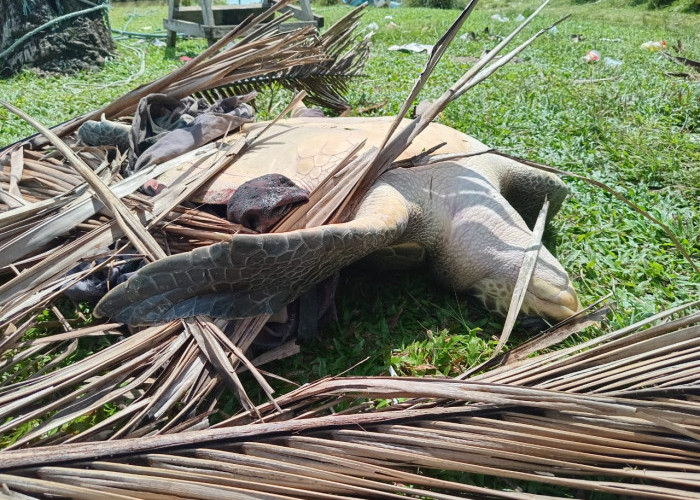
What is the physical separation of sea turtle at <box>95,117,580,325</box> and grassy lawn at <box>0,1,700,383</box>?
187mm

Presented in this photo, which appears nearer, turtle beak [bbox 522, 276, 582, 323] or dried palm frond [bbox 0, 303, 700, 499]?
dried palm frond [bbox 0, 303, 700, 499]

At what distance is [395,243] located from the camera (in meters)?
2.29

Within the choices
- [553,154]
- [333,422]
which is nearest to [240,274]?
[333,422]

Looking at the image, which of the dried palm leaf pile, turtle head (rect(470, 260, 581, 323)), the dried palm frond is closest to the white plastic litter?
turtle head (rect(470, 260, 581, 323))

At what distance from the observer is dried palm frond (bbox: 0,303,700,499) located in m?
1.20

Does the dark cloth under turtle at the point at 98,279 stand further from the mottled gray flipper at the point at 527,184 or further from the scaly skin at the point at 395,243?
the mottled gray flipper at the point at 527,184

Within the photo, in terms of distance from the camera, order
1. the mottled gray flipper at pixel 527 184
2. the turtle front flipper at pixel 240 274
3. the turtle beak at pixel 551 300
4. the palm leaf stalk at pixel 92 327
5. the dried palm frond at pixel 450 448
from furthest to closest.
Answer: the mottled gray flipper at pixel 527 184
the turtle beak at pixel 551 300
the turtle front flipper at pixel 240 274
the palm leaf stalk at pixel 92 327
the dried palm frond at pixel 450 448

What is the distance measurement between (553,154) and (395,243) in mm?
1824

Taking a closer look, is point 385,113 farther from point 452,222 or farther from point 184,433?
point 184,433

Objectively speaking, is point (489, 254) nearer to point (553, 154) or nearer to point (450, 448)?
point (450, 448)

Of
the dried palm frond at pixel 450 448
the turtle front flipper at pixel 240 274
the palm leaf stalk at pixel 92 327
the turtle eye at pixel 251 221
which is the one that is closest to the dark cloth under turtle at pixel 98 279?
the palm leaf stalk at pixel 92 327

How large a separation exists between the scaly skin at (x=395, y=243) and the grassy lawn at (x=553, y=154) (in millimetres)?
196

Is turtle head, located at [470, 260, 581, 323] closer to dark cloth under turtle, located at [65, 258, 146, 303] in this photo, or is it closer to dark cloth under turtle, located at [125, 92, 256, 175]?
dark cloth under turtle, located at [65, 258, 146, 303]

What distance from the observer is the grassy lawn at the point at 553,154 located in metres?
2.09
